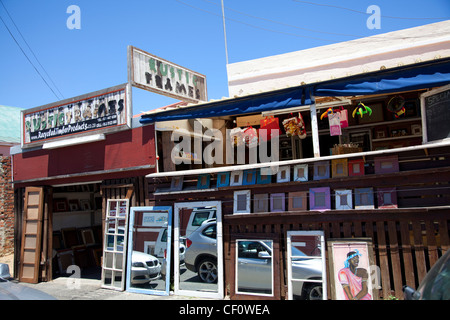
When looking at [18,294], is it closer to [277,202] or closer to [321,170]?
[277,202]

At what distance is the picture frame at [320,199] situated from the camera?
7078 millimetres

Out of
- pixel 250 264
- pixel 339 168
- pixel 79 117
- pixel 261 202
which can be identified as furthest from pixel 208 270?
pixel 79 117

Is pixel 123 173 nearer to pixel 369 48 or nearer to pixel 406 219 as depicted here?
pixel 406 219

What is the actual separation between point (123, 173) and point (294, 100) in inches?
203

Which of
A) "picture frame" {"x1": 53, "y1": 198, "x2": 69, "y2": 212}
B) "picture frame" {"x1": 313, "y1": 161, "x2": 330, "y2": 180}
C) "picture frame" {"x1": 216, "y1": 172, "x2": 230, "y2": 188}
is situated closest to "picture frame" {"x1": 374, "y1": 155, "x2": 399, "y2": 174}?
"picture frame" {"x1": 313, "y1": 161, "x2": 330, "y2": 180}

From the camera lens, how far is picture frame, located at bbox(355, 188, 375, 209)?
265 inches

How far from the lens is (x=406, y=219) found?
6.36 m

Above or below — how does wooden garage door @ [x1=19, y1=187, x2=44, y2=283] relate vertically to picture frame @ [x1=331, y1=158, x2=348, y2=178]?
below

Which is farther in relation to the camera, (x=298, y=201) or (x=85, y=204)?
(x=85, y=204)

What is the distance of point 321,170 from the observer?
7.32m

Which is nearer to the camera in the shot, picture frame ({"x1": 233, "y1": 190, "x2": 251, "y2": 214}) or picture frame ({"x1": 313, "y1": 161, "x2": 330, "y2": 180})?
picture frame ({"x1": 313, "y1": 161, "x2": 330, "y2": 180})

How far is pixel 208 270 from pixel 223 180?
2076 millimetres

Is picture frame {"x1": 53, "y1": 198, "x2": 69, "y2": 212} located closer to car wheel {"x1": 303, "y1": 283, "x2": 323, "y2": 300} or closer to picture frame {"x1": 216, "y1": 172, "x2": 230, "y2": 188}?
picture frame {"x1": 216, "y1": 172, "x2": 230, "y2": 188}

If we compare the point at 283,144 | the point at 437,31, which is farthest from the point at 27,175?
the point at 437,31
